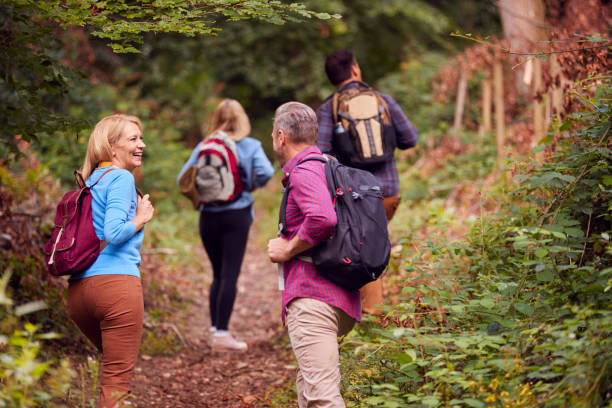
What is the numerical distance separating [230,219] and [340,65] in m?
1.71

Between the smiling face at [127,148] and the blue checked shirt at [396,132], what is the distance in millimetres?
1518

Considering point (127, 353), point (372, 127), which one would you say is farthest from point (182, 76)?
point (127, 353)

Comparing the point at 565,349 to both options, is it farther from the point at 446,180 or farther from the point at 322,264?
the point at 446,180

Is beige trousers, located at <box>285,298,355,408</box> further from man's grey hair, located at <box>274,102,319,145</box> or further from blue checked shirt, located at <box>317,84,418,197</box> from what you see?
blue checked shirt, located at <box>317,84,418,197</box>

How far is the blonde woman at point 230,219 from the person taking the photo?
5203 millimetres

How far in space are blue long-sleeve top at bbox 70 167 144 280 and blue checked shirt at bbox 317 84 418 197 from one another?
1.71 m

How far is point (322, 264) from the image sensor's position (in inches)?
110

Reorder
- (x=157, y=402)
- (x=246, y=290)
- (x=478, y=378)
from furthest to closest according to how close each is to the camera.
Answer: (x=246, y=290) < (x=157, y=402) < (x=478, y=378)

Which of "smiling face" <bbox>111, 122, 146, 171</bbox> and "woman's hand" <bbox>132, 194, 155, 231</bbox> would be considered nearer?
"woman's hand" <bbox>132, 194, 155, 231</bbox>

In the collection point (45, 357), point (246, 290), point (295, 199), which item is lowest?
point (246, 290)

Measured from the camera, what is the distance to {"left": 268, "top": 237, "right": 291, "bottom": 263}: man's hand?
2904 mm

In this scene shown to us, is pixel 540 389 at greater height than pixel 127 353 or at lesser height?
greater

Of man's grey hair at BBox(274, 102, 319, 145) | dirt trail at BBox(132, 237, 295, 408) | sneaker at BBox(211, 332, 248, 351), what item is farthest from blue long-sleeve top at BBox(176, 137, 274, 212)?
man's grey hair at BBox(274, 102, 319, 145)

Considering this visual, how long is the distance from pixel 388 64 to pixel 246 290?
11045 mm
